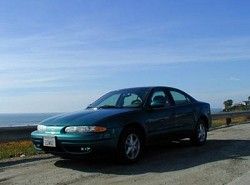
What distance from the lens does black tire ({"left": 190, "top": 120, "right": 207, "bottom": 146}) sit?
39.4ft

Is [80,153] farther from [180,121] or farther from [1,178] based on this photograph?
[180,121]

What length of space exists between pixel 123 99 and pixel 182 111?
5.32 feet

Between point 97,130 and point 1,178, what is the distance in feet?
5.77

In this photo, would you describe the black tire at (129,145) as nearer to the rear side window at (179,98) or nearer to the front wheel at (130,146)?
the front wheel at (130,146)

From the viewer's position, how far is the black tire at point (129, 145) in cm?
906

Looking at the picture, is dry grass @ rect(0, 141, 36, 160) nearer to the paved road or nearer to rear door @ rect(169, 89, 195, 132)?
the paved road

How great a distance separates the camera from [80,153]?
873 centimetres

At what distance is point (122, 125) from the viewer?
9.15 m

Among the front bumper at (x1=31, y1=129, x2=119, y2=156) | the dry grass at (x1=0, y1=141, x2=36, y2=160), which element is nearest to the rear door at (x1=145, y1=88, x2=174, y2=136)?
the front bumper at (x1=31, y1=129, x2=119, y2=156)

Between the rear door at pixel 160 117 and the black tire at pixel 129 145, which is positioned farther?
the rear door at pixel 160 117

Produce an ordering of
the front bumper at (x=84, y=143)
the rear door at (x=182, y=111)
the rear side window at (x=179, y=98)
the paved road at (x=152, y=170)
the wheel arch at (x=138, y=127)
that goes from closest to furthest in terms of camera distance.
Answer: the paved road at (x=152, y=170) < the front bumper at (x=84, y=143) < the wheel arch at (x=138, y=127) < the rear door at (x=182, y=111) < the rear side window at (x=179, y=98)

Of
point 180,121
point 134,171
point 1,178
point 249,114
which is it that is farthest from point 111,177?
point 249,114

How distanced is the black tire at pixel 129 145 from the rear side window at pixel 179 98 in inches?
80.3

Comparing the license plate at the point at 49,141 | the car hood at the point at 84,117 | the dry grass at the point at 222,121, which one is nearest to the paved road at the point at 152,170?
the license plate at the point at 49,141
